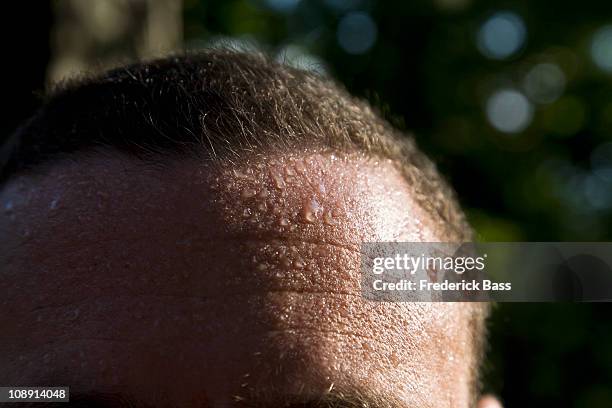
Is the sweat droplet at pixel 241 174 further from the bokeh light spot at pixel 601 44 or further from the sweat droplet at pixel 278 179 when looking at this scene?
the bokeh light spot at pixel 601 44

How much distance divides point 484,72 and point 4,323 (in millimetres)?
4011

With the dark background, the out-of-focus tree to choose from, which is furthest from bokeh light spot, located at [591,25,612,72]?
the out-of-focus tree

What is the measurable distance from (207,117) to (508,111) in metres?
3.75

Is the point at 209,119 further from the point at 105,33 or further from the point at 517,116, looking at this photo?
the point at 517,116

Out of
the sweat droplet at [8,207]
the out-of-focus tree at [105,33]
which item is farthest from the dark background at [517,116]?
the sweat droplet at [8,207]

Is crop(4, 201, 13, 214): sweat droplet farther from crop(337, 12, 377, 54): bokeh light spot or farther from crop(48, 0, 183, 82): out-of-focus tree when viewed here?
crop(337, 12, 377, 54): bokeh light spot

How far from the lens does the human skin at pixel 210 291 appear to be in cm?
115

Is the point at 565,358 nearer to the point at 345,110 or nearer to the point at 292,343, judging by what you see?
the point at 345,110

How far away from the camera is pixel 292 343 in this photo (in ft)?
3.83

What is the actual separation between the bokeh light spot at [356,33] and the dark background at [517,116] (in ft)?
0.03

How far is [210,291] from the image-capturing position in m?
1.18

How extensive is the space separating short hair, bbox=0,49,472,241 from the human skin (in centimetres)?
A: 6

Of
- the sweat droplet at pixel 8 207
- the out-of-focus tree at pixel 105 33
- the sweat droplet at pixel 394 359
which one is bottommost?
the sweat droplet at pixel 394 359

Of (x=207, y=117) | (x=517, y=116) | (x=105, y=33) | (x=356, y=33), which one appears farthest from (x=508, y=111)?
(x=207, y=117)
